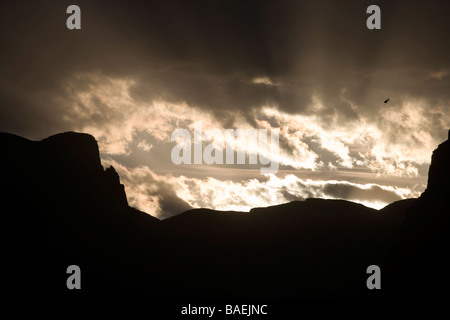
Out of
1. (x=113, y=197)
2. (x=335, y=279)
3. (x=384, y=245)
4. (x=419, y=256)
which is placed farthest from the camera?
(x=113, y=197)

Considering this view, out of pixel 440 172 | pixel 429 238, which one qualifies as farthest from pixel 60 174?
pixel 440 172

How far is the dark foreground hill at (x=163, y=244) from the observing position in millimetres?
62500

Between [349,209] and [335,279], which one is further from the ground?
[349,209]

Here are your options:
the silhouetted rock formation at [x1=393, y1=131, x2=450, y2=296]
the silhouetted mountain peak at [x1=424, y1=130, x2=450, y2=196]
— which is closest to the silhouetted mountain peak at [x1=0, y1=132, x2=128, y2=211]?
the silhouetted rock formation at [x1=393, y1=131, x2=450, y2=296]

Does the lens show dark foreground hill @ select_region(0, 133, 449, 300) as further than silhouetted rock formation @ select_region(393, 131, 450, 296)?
Yes

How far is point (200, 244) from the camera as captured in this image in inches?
5546

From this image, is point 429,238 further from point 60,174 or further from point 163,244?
point 163,244

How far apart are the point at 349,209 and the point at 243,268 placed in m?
91.6

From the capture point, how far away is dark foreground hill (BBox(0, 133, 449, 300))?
205 ft

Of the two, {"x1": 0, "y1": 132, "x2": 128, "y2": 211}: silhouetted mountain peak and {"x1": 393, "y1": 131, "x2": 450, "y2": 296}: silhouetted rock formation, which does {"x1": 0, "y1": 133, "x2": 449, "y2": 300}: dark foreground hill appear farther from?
{"x1": 0, "y1": 132, "x2": 128, "y2": 211}: silhouetted mountain peak

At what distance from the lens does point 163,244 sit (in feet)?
434
